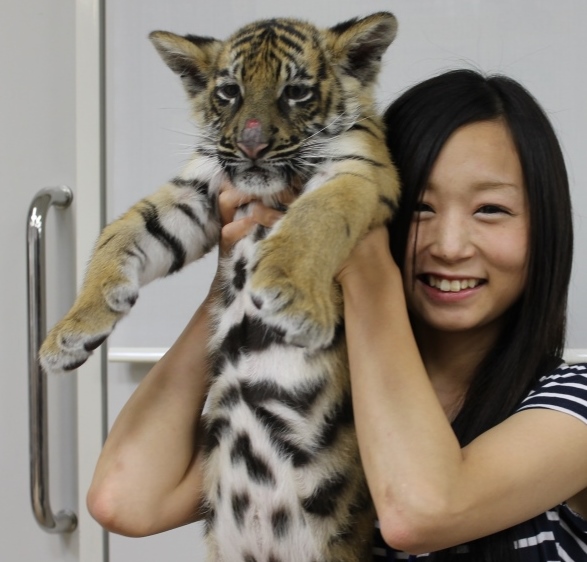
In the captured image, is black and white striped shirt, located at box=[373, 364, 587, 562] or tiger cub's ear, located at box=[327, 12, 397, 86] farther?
tiger cub's ear, located at box=[327, 12, 397, 86]

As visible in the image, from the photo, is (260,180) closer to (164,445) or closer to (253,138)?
(253,138)

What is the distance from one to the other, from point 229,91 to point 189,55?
118mm

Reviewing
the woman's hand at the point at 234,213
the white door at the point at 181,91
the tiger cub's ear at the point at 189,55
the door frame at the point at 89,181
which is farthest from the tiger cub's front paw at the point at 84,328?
the door frame at the point at 89,181

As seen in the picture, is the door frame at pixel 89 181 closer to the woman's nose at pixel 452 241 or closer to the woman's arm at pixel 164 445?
the woman's arm at pixel 164 445

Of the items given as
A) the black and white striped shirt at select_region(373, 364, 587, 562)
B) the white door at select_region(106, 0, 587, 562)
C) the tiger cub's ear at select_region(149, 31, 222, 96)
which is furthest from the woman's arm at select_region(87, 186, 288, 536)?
the white door at select_region(106, 0, 587, 562)

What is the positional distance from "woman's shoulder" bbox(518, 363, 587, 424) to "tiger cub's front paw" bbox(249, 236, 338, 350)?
1.07 ft

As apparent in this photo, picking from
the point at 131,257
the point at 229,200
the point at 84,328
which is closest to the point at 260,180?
the point at 229,200

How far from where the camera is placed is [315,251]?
813 mm

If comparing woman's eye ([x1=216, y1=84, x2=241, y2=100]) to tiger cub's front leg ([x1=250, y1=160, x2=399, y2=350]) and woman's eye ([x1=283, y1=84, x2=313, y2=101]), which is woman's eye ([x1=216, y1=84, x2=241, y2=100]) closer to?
woman's eye ([x1=283, y1=84, x2=313, y2=101])

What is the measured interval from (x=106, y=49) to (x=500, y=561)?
59.3 inches

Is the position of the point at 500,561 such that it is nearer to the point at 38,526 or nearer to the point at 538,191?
the point at 538,191

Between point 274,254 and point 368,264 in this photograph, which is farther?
point 368,264

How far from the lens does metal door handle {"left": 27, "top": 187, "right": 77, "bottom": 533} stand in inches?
68.6

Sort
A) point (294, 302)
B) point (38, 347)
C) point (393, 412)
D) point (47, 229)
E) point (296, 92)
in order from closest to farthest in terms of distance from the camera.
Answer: point (294, 302)
point (393, 412)
point (296, 92)
point (38, 347)
point (47, 229)
